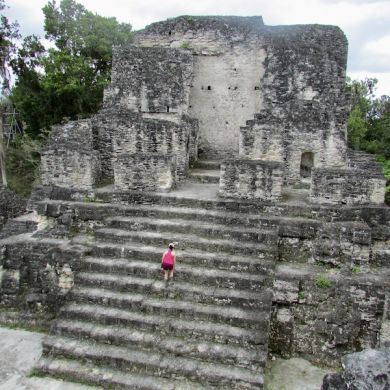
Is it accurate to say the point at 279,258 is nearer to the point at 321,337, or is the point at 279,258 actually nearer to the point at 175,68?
the point at 321,337

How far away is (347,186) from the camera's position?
7566mm

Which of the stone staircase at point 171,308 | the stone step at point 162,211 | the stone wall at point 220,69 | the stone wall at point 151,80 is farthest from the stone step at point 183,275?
the stone wall at point 220,69

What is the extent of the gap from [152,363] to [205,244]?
2.35m

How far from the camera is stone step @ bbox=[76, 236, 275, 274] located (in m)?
6.56

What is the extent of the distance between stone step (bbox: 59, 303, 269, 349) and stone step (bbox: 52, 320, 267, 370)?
7 centimetres

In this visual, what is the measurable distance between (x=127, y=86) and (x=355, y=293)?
9032 mm

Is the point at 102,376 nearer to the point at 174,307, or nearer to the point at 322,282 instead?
the point at 174,307

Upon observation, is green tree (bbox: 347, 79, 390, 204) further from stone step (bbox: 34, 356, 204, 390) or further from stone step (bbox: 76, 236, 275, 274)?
stone step (bbox: 34, 356, 204, 390)

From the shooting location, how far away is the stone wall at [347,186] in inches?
296

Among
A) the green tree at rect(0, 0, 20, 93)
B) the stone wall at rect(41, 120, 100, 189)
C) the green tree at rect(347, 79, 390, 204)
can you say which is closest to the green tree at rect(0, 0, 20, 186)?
Result: the green tree at rect(0, 0, 20, 93)

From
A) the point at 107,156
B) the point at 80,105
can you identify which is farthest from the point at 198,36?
the point at 80,105

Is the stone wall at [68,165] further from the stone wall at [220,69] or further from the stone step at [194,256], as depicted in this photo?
the stone wall at [220,69]

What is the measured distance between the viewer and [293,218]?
24.4ft

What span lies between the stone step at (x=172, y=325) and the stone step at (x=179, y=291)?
272mm
